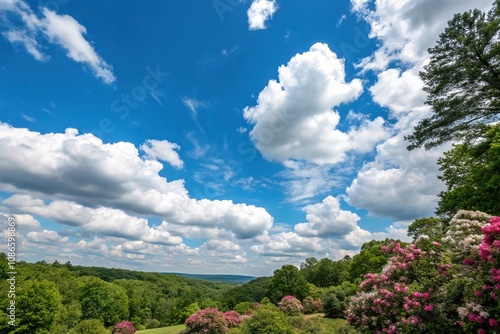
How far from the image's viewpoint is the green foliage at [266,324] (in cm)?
2062

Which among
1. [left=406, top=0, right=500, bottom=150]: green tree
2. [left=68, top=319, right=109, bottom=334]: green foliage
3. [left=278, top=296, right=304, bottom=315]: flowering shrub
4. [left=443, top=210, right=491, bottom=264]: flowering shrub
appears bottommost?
[left=68, top=319, right=109, bottom=334]: green foliage

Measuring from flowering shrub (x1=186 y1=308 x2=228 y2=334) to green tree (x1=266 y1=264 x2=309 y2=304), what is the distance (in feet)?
60.3

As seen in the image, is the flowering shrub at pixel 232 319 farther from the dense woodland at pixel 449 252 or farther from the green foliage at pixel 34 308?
the green foliage at pixel 34 308

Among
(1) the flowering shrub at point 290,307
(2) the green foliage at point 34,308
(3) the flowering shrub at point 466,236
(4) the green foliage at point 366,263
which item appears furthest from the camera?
(4) the green foliage at point 366,263

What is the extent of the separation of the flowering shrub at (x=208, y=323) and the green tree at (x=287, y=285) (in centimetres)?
1838

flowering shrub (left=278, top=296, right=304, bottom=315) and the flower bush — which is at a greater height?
the flower bush

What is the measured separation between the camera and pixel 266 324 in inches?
827

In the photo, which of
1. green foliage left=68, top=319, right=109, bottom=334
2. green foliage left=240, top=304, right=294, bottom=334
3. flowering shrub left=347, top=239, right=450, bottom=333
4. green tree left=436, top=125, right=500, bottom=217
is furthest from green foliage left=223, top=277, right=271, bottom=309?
flowering shrub left=347, top=239, right=450, bottom=333

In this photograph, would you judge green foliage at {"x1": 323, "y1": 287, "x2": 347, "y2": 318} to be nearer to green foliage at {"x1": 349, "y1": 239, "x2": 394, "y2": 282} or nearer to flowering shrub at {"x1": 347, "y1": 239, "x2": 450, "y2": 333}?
green foliage at {"x1": 349, "y1": 239, "x2": 394, "y2": 282}

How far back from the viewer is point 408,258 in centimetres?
912

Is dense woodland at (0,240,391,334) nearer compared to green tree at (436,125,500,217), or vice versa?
green tree at (436,125,500,217)

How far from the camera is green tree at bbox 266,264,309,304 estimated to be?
44.5 m

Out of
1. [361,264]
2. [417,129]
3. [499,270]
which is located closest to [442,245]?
[499,270]

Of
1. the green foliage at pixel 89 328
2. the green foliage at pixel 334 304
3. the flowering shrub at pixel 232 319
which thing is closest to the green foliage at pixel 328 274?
the green foliage at pixel 334 304
